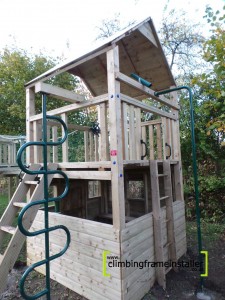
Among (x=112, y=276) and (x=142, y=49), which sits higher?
(x=142, y=49)

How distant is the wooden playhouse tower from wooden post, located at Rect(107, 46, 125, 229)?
0.5 inches

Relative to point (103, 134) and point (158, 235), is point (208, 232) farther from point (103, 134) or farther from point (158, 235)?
point (103, 134)

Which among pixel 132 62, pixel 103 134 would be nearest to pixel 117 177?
pixel 103 134

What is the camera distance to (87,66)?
4.28 m

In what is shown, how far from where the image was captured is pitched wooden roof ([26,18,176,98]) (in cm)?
298

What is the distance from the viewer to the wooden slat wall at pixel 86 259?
260 centimetres

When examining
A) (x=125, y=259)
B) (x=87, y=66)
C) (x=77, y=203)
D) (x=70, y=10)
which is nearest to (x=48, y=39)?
(x=70, y=10)

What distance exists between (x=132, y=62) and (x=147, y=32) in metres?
0.73

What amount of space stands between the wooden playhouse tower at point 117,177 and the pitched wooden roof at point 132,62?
16mm

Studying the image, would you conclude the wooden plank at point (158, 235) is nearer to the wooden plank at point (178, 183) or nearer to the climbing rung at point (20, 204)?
the wooden plank at point (178, 183)

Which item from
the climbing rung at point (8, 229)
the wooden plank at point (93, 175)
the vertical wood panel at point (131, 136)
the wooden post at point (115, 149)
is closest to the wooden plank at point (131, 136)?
the vertical wood panel at point (131, 136)

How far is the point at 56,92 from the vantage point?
9.23ft

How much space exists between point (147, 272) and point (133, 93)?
11.3 ft

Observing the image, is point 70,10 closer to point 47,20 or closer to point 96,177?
point 47,20
